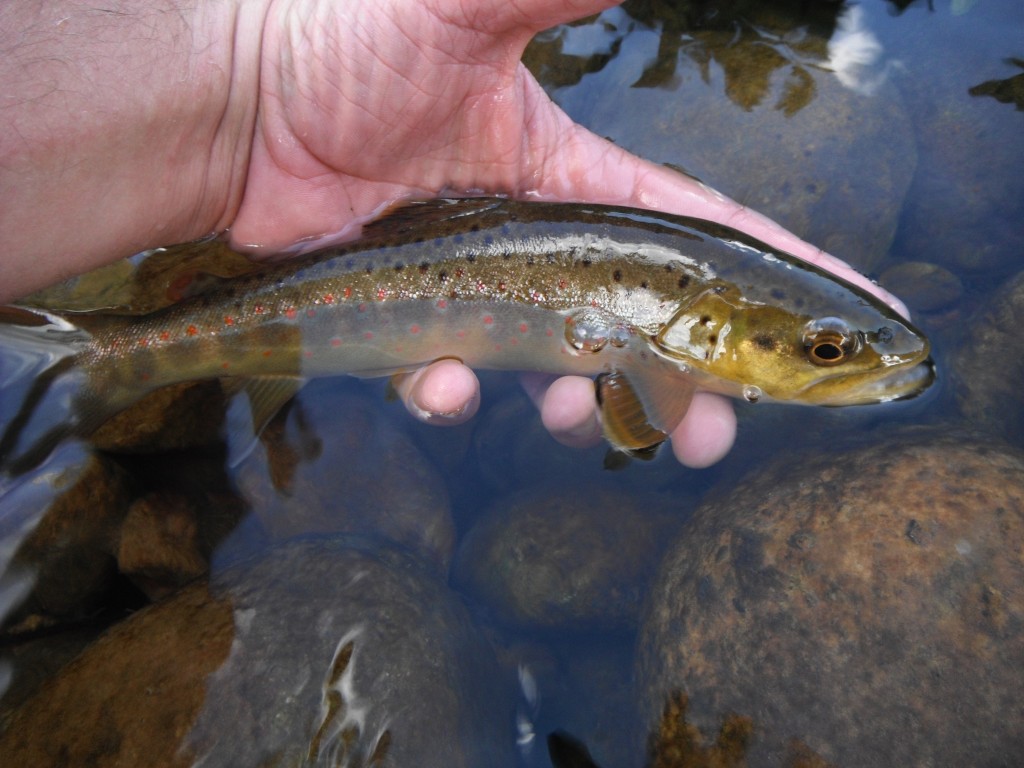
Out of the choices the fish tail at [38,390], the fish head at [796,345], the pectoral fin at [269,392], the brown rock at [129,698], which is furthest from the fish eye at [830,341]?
the fish tail at [38,390]

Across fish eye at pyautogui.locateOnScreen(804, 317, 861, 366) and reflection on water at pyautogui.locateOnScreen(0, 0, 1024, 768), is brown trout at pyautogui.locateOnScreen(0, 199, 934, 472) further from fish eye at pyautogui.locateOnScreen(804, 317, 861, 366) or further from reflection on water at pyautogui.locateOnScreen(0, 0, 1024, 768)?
reflection on water at pyautogui.locateOnScreen(0, 0, 1024, 768)

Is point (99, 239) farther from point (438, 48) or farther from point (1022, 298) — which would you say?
point (1022, 298)

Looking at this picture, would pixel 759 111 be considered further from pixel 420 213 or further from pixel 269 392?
pixel 269 392

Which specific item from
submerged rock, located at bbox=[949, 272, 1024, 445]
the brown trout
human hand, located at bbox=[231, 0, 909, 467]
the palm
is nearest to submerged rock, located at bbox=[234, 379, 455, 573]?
human hand, located at bbox=[231, 0, 909, 467]

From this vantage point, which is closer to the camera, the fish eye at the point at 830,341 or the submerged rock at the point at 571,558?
the fish eye at the point at 830,341

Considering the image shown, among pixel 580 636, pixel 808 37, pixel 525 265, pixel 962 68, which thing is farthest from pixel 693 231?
pixel 962 68

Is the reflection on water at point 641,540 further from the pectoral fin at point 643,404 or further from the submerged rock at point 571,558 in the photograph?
the pectoral fin at point 643,404

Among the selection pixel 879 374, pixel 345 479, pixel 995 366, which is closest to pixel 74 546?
pixel 345 479
